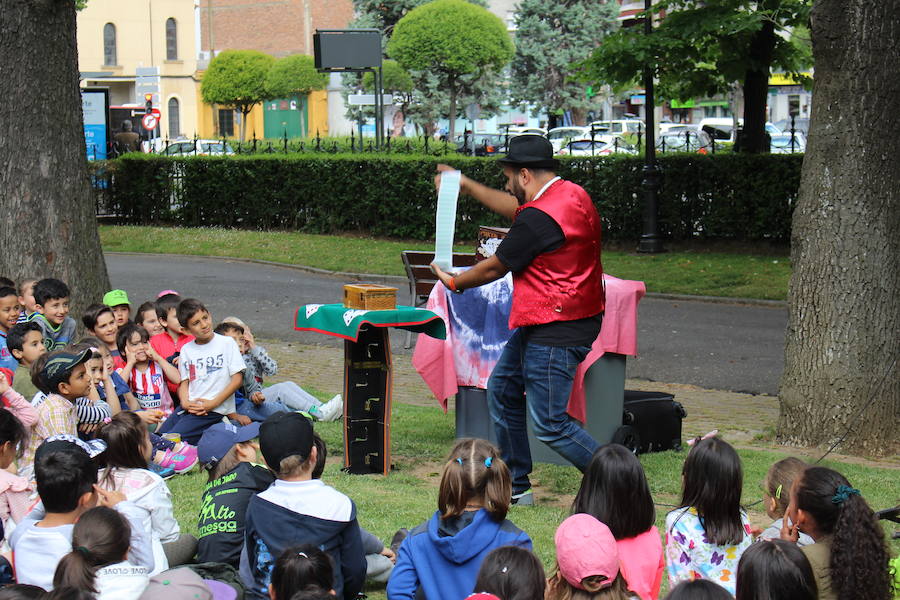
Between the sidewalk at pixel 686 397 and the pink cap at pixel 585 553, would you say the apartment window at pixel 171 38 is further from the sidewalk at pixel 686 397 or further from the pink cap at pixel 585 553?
the pink cap at pixel 585 553

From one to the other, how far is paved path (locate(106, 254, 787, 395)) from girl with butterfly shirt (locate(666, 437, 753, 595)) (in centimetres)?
660

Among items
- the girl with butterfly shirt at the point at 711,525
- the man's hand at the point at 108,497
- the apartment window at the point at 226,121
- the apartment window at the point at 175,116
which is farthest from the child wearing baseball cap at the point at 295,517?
the apartment window at the point at 175,116

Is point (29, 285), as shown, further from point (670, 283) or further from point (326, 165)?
point (326, 165)

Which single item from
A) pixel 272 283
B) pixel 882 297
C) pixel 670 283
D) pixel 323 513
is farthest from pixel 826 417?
pixel 272 283

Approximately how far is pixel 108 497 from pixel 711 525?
101 inches

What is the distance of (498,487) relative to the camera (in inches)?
173

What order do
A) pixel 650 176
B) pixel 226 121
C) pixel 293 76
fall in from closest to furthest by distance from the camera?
pixel 650 176, pixel 293 76, pixel 226 121

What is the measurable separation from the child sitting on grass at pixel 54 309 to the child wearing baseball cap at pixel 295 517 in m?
4.69

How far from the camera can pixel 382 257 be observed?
64.5ft

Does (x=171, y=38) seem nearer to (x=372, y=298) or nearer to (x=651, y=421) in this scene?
(x=651, y=421)

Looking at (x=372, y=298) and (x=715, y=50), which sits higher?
(x=715, y=50)

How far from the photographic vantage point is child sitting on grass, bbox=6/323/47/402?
7.39 m

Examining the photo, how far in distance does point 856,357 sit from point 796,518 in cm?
412

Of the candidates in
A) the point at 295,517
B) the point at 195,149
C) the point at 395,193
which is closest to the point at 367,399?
the point at 295,517
